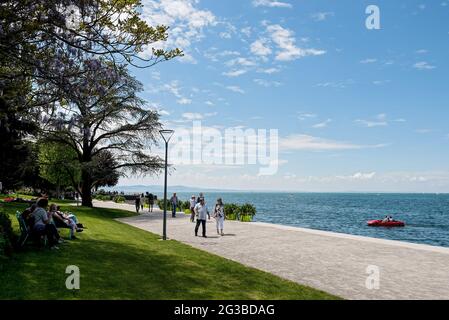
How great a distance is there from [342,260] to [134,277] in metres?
7.13

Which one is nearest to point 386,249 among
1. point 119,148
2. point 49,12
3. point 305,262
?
point 305,262

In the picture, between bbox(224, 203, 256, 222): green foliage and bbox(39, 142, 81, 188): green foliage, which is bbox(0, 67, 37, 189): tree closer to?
bbox(39, 142, 81, 188): green foliage

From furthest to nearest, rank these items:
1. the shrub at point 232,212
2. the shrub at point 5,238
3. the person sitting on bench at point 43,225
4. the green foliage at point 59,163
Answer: the green foliage at point 59,163, the shrub at point 232,212, the person sitting on bench at point 43,225, the shrub at point 5,238

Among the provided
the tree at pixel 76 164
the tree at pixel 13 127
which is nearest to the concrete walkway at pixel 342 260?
the tree at pixel 13 127

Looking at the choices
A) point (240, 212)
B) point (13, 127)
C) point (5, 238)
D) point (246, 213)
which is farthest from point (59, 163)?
point (5, 238)

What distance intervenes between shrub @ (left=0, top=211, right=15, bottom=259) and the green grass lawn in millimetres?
263

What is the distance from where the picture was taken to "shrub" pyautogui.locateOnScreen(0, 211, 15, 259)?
935 centimetres

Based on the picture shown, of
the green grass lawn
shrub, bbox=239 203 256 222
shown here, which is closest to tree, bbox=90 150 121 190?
shrub, bbox=239 203 256 222

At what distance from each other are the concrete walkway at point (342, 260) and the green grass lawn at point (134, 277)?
1.11 metres

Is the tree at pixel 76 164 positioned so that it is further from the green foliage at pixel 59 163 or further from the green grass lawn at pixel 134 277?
the green grass lawn at pixel 134 277

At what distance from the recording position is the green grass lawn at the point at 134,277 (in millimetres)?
7758

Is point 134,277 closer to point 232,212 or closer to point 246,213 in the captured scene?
point 246,213

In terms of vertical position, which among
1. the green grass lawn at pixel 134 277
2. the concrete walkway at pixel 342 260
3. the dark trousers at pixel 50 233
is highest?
the dark trousers at pixel 50 233
